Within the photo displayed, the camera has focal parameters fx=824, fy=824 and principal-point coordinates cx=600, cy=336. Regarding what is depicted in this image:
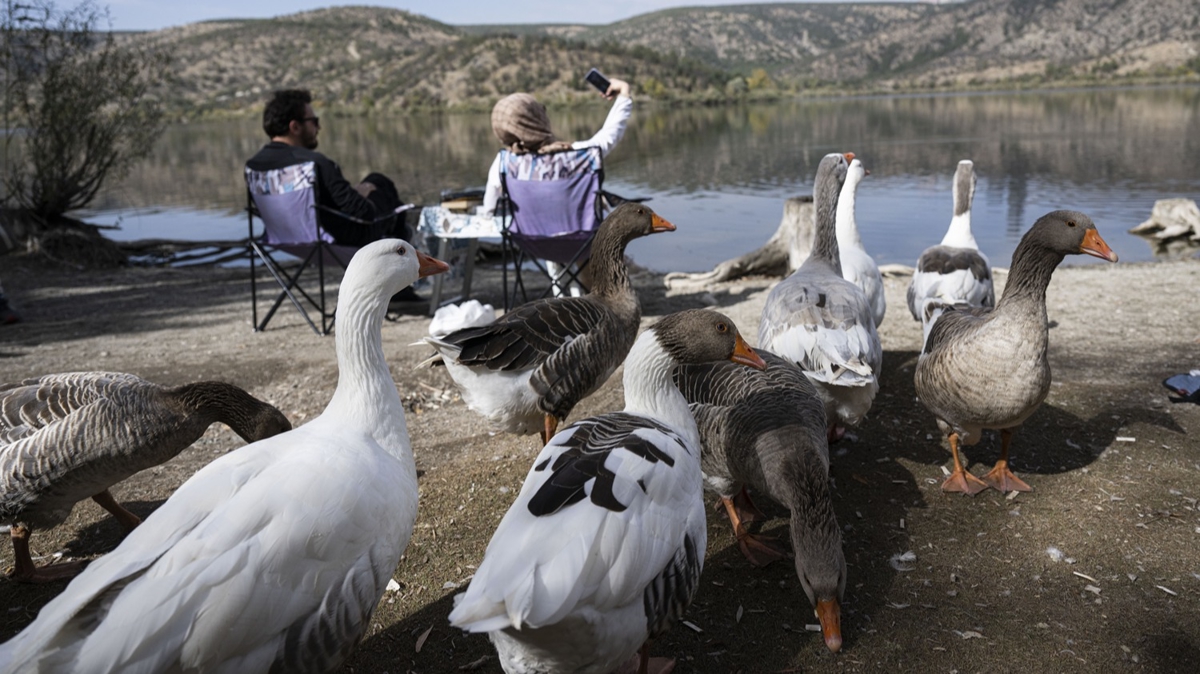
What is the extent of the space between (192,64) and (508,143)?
314 feet

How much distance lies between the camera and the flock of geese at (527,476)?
7.52 ft

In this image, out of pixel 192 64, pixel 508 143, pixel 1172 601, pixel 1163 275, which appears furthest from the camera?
pixel 192 64

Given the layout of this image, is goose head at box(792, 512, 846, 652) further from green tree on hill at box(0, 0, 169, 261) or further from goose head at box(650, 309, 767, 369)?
green tree on hill at box(0, 0, 169, 261)

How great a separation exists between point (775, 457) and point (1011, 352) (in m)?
1.40

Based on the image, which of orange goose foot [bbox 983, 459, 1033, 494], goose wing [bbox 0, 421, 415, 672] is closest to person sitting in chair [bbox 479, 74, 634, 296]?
orange goose foot [bbox 983, 459, 1033, 494]

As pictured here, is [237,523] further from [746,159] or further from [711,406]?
[746,159]

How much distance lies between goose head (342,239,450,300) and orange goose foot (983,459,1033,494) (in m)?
3.08

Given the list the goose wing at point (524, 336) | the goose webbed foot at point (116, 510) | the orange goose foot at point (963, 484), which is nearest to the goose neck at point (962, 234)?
the orange goose foot at point (963, 484)

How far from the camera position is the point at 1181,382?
5.18 m

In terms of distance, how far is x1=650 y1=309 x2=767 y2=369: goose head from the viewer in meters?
3.27

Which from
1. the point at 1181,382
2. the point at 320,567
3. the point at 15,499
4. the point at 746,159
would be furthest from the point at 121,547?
the point at 746,159

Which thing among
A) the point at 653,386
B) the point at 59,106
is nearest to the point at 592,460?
the point at 653,386

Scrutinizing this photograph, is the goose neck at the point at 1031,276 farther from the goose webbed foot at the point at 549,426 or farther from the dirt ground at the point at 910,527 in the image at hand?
the goose webbed foot at the point at 549,426

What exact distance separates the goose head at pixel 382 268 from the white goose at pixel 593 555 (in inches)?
34.4
